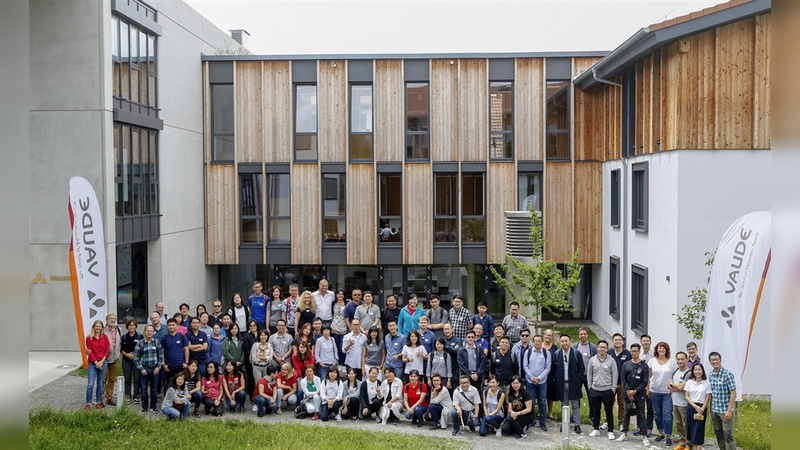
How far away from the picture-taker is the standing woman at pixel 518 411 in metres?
11.9

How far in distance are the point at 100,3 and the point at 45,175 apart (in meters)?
4.07

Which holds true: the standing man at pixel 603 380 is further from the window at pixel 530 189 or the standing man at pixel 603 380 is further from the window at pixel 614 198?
the window at pixel 530 189

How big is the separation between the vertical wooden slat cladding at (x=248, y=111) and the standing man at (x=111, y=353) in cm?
978

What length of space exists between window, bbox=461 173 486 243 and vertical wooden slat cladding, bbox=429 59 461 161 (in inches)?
31.6

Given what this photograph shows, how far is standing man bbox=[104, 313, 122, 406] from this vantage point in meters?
13.2

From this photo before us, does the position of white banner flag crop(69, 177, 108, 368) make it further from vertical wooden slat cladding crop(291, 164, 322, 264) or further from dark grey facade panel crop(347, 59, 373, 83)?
dark grey facade panel crop(347, 59, 373, 83)

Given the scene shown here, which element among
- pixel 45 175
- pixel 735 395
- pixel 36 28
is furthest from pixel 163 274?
pixel 735 395

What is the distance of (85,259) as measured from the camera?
41.2 feet

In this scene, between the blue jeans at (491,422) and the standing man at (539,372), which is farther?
the standing man at (539,372)

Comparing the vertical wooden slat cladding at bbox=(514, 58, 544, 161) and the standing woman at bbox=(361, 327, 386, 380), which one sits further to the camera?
the vertical wooden slat cladding at bbox=(514, 58, 544, 161)

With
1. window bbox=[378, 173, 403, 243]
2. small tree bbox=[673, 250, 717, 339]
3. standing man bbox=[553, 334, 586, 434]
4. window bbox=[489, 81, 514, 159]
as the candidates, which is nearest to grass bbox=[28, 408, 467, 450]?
standing man bbox=[553, 334, 586, 434]

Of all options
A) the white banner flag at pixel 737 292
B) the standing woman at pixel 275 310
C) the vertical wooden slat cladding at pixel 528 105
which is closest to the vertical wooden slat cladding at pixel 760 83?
the white banner flag at pixel 737 292

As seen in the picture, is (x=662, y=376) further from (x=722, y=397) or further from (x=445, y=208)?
(x=445, y=208)

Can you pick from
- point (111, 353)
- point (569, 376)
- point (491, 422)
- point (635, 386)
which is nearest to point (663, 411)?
point (635, 386)
